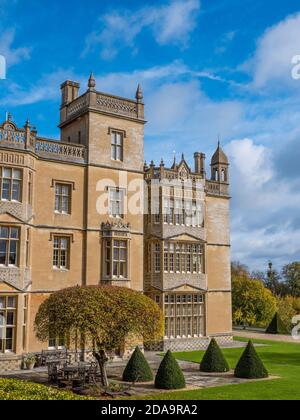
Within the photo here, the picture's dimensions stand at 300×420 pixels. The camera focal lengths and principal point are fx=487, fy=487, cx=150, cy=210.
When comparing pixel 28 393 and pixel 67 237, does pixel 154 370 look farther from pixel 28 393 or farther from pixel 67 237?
pixel 28 393

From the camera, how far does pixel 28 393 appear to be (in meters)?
11.4

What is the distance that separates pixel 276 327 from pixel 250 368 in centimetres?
2453

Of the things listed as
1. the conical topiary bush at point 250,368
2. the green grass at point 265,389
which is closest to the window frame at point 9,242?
the green grass at point 265,389

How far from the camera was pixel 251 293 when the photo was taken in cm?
4506

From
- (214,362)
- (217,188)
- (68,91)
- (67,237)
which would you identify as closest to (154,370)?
(214,362)

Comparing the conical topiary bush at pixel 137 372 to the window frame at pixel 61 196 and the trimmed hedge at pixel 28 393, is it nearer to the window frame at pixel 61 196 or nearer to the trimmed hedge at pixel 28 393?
the trimmed hedge at pixel 28 393

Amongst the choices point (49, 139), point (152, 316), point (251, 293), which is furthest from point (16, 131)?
point (251, 293)

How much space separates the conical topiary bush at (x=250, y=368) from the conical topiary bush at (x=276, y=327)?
2398 cm

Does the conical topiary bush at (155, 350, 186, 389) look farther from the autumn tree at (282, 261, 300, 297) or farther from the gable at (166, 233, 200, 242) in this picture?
the autumn tree at (282, 261, 300, 297)

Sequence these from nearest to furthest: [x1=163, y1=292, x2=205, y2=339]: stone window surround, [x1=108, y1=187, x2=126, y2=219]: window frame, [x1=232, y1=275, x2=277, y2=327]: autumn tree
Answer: [x1=108, y1=187, x2=126, y2=219]: window frame
[x1=163, y1=292, x2=205, y2=339]: stone window surround
[x1=232, y1=275, x2=277, y2=327]: autumn tree

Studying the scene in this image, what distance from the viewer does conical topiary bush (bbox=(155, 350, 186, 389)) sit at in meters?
18.2

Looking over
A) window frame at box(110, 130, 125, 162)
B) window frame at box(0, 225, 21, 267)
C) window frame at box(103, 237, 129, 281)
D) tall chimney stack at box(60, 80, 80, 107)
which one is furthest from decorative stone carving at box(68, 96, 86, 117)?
window frame at box(0, 225, 21, 267)

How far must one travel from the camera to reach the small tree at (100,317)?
17109 mm

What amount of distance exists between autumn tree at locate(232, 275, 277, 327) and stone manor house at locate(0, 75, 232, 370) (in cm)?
1148
